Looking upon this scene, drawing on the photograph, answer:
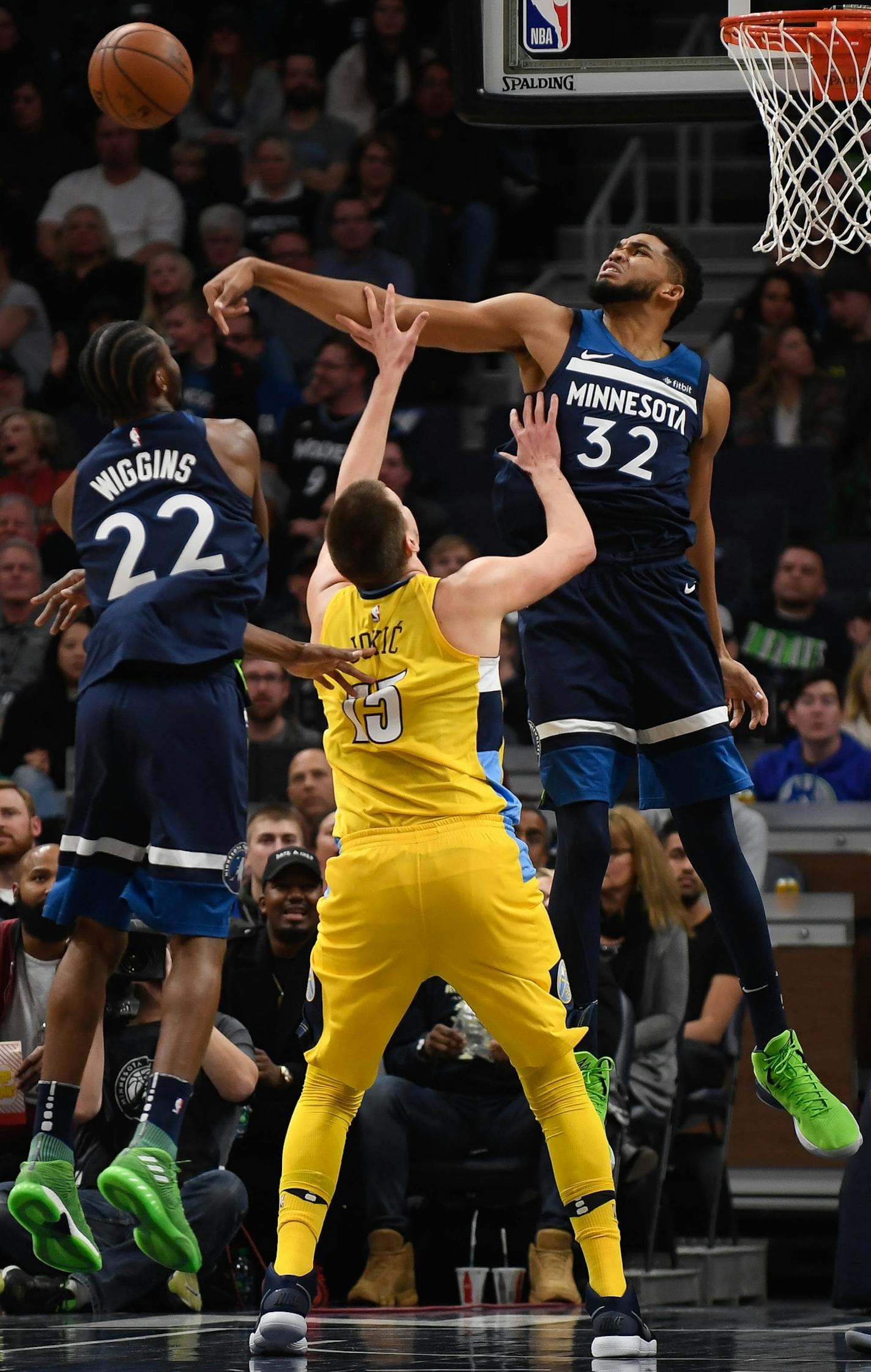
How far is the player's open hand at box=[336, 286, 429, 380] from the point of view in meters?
6.32

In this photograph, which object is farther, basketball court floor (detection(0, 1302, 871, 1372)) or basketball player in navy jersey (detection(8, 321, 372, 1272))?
basketball player in navy jersey (detection(8, 321, 372, 1272))

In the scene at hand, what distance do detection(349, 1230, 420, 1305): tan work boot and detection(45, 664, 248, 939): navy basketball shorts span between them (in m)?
2.77

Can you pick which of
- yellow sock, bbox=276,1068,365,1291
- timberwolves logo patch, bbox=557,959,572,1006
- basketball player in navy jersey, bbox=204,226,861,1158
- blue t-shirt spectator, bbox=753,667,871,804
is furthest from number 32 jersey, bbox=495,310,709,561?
blue t-shirt spectator, bbox=753,667,871,804

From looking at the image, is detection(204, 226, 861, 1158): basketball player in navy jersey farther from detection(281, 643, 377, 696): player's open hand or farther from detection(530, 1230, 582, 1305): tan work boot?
detection(530, 1230, 582, 1305): tan work boot

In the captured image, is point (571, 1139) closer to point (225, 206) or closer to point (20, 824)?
point (20, 824)

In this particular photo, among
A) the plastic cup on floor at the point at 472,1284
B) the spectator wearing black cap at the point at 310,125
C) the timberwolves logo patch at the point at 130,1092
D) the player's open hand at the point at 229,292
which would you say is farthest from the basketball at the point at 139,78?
the spectator wearing black cap at the point at 310,125

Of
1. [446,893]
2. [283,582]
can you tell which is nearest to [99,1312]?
[446,893]

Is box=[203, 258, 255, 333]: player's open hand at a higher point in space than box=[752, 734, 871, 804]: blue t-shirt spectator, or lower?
higher

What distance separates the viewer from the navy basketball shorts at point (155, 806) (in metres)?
5.86

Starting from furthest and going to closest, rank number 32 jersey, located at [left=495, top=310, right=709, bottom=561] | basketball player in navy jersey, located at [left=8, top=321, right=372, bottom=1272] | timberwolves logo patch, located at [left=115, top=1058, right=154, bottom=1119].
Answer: timberwolves logo patch, located at [left=115, top=1058, right=154, bottom=1119] → number 32 jersey, located at [left=495, top=310, right=709, bottom=561] → basketball player in navy jersey, located at [left=8, top=321, right=372, bottom=1272]

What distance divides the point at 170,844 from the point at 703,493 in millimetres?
2232

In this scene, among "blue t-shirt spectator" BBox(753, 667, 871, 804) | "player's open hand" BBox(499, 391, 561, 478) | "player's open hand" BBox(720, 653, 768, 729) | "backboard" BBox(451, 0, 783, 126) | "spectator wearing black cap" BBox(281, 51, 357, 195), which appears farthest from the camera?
"spectator wearing black cap" BBox(281, 51, 357, 195)

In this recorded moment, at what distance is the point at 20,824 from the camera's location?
8.91 m

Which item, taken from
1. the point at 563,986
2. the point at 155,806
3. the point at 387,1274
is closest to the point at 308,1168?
the point at 563,986
